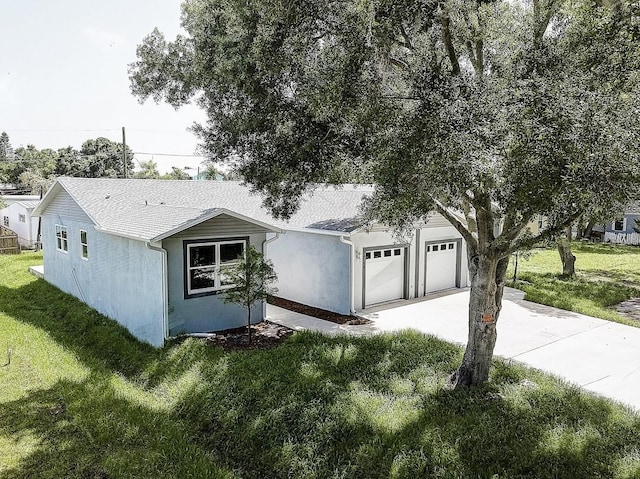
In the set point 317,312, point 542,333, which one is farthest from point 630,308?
point 317,312

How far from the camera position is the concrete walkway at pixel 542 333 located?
8.31 metres

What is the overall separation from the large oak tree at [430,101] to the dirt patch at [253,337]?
3542 millimetres

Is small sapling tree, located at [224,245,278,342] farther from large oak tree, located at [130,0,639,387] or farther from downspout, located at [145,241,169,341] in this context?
large oak tree, located at [130,0,639,387]

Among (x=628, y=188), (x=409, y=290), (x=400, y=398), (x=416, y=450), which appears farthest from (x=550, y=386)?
(x=409, y=290)

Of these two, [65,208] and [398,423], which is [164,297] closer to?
[398,423]

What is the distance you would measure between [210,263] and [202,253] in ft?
1.11


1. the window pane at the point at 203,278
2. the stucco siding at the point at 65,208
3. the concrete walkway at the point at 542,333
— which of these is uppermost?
the stucco siding at the point at 65,208

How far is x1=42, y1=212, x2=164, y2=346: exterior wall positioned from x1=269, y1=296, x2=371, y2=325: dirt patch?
3283mm

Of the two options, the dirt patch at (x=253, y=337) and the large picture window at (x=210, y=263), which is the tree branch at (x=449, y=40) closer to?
the large picture window at (x=210, y=263)

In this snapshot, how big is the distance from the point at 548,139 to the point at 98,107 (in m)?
21.6

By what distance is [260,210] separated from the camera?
1609cm

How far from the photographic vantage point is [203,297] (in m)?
11.1

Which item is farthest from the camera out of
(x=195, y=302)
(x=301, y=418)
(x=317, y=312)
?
(x=317, y=312)

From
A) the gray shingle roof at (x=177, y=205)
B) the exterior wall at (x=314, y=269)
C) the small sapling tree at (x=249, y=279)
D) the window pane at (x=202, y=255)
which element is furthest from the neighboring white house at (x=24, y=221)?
the small sapling tree at (x=249, y=279)
